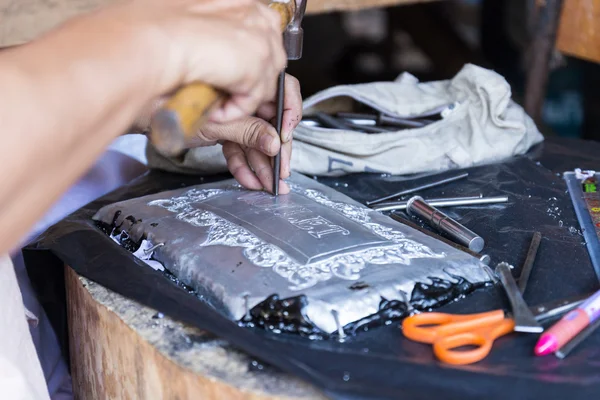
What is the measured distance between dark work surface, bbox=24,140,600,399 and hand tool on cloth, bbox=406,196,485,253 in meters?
0.03

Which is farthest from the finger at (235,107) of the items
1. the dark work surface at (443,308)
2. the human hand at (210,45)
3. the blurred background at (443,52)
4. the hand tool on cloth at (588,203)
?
the blurred background at (443,52)

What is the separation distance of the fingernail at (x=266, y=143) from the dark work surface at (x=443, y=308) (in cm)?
23

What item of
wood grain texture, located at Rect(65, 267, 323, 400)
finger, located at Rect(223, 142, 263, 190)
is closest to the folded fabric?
finger, located at Rect(223, 142, 263, 190)

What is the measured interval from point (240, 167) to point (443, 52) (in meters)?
2.45

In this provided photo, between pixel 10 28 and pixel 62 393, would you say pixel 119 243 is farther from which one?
pixel 10 28

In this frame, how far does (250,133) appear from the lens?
3.35 feet

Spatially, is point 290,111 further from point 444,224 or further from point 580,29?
point 580,29

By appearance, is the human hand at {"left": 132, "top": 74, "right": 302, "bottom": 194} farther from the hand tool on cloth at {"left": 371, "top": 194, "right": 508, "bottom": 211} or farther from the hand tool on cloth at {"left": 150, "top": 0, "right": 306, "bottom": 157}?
the hand tool on cloth at {"left": 150, "top": 0, "right": 306, "bottom": 157}

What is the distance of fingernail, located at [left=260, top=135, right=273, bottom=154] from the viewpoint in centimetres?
99

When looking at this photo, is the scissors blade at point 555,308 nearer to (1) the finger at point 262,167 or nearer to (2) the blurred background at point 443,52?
(1) the finger at point 262,167

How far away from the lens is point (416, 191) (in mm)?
1167

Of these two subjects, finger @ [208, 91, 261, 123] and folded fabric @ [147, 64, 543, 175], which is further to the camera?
folded fabric @ [147, 64, 543, 175]

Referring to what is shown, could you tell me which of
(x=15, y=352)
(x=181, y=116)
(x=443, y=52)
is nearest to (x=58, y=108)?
(x=181, y=116)

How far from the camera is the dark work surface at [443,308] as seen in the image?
0.67m
